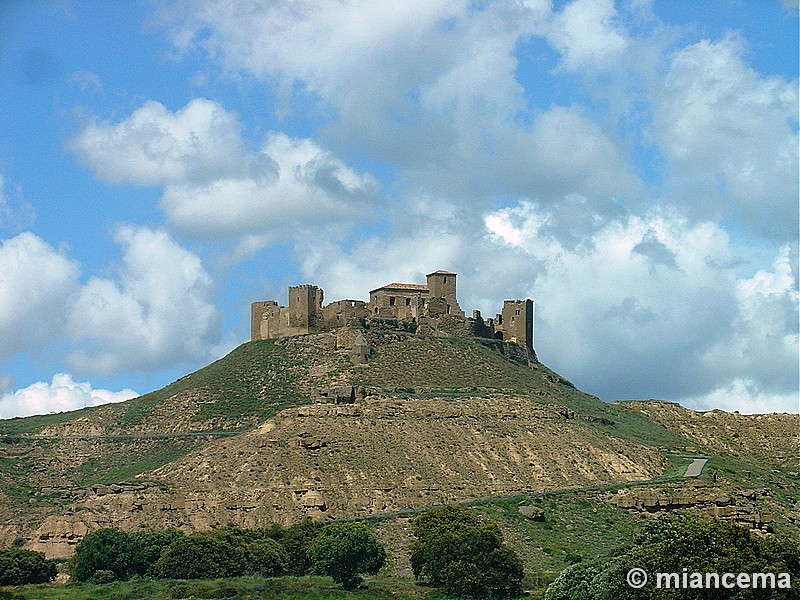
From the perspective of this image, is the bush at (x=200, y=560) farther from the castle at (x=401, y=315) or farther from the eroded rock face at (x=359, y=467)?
the castle at (x=401, y=315)

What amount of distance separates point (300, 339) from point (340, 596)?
43.6 m

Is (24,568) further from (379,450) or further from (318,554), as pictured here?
(379,450)

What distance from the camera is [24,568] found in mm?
68250

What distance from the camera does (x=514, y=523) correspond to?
242ft

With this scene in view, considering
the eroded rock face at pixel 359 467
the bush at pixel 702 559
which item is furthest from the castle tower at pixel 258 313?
the bush at pixel 702 559

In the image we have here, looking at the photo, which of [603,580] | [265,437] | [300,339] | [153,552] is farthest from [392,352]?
[603,580]

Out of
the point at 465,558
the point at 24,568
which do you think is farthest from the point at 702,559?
the point at 24,568

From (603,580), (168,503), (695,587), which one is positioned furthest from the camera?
(168,503)

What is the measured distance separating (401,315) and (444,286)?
16.9 ft

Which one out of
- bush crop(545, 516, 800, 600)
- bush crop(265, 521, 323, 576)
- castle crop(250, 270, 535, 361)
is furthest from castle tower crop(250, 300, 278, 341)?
bush crop(545, 516, 800, 600)

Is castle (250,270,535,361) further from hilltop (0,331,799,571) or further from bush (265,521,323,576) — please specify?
bush (265,521,323,576)

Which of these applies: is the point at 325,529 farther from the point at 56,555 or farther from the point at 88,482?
the point at 88,482

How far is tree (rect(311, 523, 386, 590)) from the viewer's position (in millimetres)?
64000

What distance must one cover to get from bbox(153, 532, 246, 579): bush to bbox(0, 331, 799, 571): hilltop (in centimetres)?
874
